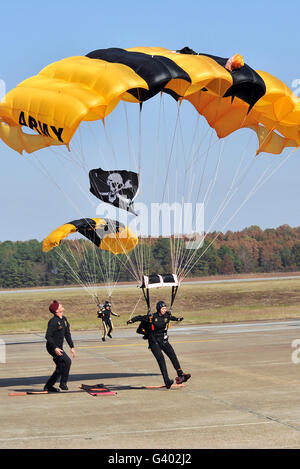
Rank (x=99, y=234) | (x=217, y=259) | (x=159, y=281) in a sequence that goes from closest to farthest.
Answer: (x=159, y=281), (x=99, y=234), (x=217, y=259)

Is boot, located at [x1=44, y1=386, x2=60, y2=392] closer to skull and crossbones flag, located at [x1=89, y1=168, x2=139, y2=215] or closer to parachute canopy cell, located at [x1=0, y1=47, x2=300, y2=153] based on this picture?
parachute canopy cell, located at [x1=0, y1=47, x2=300, y2=153]

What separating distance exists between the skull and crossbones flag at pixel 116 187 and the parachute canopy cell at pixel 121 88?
2.59 meters

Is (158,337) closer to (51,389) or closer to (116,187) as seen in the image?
(51,389)

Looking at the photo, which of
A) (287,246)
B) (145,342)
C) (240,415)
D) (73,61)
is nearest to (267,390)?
(240,415)

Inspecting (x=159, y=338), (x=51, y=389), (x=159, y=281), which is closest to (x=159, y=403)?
(x=159, y=338)

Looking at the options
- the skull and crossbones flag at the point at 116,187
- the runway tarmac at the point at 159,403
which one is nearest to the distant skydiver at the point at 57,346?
the runway tarmac at the point at 159,403

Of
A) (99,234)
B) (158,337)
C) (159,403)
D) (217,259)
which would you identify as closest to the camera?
(159,403)

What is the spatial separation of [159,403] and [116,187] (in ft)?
25.2

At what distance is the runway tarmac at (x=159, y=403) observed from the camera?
8.52 meters

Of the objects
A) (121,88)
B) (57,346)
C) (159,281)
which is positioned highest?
(121,88)

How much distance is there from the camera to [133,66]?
12930 mm

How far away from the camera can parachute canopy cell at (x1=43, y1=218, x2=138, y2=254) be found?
25.1 meters

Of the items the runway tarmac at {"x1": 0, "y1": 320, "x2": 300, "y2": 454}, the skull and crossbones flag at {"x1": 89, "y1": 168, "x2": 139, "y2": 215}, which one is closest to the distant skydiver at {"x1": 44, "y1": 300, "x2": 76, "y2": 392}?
Result: the runway tarmac at {"x1": 0, "y1": 320, "x2": 300, "y2": 454}

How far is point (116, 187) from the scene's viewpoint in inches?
688
